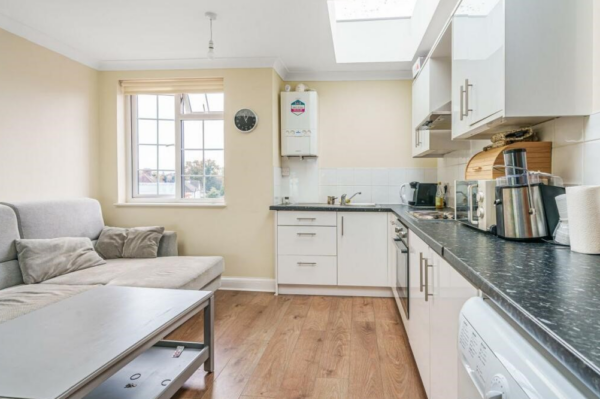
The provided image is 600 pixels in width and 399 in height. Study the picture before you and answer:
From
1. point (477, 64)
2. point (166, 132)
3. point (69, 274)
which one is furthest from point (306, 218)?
point (477, 64)

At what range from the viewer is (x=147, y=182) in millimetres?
4012

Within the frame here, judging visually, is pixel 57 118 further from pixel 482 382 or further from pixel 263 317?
pixel 482 382

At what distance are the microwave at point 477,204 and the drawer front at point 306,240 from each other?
148 cm

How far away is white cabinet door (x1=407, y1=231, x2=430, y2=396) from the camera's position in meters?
1.69

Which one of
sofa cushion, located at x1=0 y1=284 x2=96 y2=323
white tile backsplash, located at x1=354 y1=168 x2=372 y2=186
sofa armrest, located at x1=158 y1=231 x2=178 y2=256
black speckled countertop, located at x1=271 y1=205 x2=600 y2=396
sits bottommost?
sofa cushion, located at x1=0 y1=284 x2=96 y2=323

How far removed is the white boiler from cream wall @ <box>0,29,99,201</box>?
203cm

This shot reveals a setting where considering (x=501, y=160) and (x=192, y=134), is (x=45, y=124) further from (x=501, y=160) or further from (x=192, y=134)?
(x=501, y=160)

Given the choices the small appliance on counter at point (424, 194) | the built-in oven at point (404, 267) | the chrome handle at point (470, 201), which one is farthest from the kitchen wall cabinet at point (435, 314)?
the small appliance on counter at point (424, 194)

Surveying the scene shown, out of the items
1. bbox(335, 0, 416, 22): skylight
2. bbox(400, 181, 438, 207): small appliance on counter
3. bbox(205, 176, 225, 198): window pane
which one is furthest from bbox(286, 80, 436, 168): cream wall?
bbox(205, 176, 225, 198): window pane

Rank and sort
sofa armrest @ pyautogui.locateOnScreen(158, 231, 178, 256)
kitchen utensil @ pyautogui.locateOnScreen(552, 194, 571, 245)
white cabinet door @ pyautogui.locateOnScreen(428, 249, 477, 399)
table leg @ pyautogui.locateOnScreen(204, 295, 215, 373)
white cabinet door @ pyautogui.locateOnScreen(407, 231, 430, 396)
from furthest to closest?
sofa armrest @ pyautogui.locateOnScreen(158, 231, 178, 256)
table leg @ pyautogui.locateOnScreen(204, 295, 215, 373)
white cabinet door @ pyautogui.locateOnScreen(407, 231, 430, 396)
kitchen utensil @ pyautogui.locateOnScreen(552, 194, 571, 245)
white cabinet door @ pyautogui.locateOnScreen(428, 249, 477, 399)

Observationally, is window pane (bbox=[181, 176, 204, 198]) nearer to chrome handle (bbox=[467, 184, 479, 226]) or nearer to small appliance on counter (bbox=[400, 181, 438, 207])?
small appliance on counter (bbox=[400, 181, 438, 207])

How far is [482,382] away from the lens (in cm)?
69

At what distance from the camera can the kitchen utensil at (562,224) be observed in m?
1.29

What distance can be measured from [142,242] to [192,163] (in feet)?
3.51
